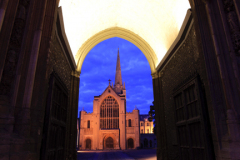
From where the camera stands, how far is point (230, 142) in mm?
2896

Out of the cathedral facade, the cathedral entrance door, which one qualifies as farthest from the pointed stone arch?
the cathedral entrance door

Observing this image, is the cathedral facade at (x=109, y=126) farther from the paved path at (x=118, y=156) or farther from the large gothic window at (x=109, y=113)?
the paved path at (x=118, y=156)

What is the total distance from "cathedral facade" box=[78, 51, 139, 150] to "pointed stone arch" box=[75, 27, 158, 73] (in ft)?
93.8

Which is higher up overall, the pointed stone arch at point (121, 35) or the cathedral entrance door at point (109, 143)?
the pointed stone arch at point (121, 35)

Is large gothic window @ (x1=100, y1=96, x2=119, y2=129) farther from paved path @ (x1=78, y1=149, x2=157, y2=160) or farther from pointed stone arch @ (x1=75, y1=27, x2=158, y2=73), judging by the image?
pointed stone arch @ (x1=75, y1=27, x2=158, y2=73)

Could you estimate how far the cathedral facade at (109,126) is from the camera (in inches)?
1393

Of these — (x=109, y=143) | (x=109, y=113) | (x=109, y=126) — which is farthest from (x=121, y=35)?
(x=109, y=143)

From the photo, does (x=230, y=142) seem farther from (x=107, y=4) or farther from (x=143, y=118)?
(x=143, y=118)

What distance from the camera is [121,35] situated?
1027 cm

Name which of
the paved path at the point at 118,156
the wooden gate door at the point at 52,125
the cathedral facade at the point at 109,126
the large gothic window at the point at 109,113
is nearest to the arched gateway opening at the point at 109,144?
the cathedral facade at the point at 109,126

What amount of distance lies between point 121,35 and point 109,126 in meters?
29.5

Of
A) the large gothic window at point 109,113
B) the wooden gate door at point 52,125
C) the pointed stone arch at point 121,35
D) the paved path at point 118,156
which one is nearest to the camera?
the wooden gate door at point 52,125

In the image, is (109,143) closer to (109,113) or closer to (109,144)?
(109,144)

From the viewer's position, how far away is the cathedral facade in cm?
3538
